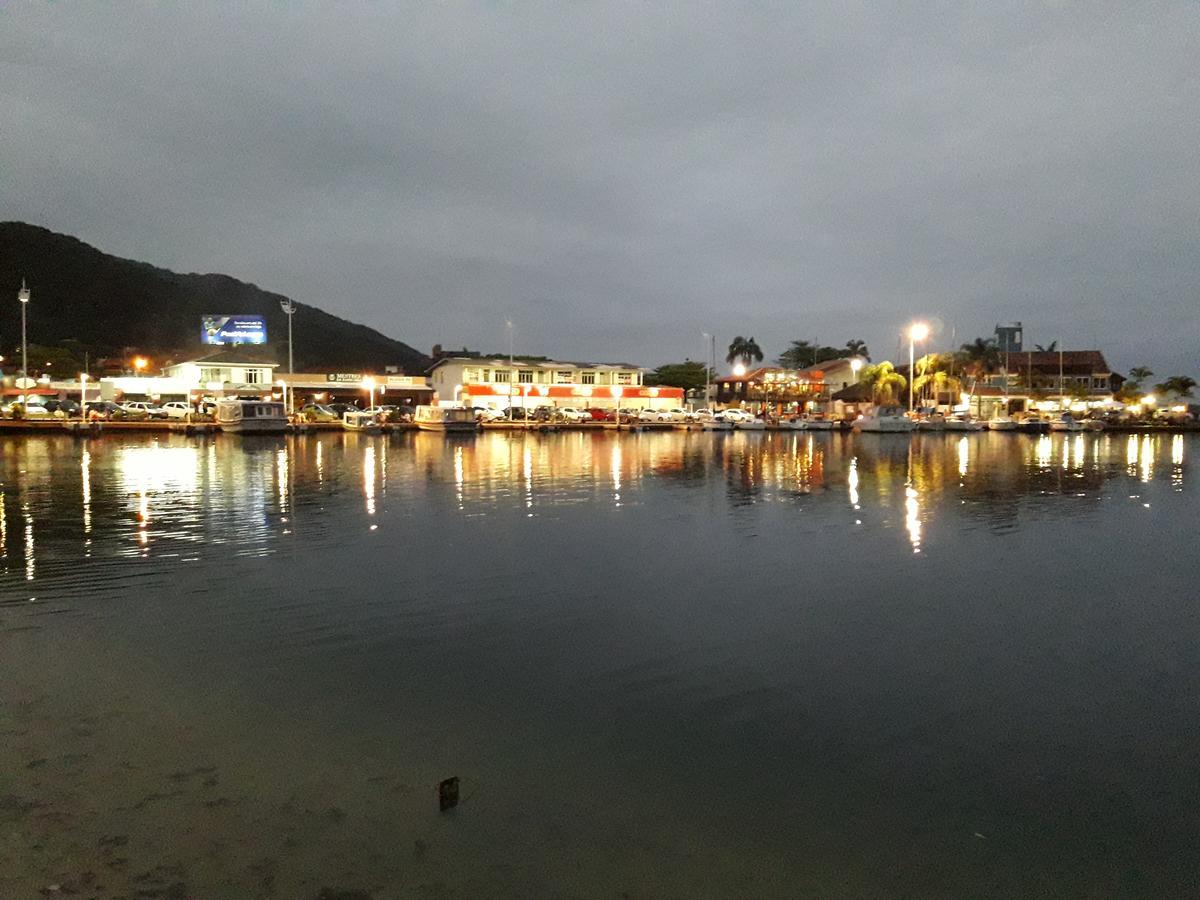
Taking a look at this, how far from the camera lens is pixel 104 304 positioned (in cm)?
15425

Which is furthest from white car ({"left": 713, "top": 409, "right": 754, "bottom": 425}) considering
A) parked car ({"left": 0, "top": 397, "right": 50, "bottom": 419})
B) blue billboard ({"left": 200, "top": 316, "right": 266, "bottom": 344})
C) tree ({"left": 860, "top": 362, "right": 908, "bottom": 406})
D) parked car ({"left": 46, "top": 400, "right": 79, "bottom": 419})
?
parked car ({"left": 0, "top": 397, "right": 50, "bottom": 419})

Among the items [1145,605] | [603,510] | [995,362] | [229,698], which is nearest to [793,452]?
[603,510]

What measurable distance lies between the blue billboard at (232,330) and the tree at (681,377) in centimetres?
5471

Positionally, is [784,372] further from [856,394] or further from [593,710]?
[593,710]

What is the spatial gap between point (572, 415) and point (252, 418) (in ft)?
102

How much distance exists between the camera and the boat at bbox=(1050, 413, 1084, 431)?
8044 cm

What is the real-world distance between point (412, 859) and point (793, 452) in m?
40.8

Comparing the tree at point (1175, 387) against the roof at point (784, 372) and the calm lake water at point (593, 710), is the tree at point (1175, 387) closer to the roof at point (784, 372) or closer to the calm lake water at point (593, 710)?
the roof at point (784, 372)

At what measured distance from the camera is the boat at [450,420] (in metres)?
60.1

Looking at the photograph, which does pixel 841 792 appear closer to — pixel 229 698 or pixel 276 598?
pixel 229 698

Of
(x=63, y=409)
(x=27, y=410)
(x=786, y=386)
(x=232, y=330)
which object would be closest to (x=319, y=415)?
(x=27, y=410)

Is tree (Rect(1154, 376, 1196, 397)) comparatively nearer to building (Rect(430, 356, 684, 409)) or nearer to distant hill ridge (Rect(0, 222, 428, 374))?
building (Rect(430, 356, 684, 409))

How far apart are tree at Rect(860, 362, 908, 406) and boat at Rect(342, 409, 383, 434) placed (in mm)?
53701

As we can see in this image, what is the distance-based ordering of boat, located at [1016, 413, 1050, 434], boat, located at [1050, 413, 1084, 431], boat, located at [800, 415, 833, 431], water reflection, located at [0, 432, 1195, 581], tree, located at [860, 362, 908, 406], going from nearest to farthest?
water reflection, located at [0, 432, 1195, 581] < boat, located at [1016, 413, 1050, 434] < boat, located at [800, 415, 833, 431] < boat, located at [1050, 413, 1084, 431] < tree, located at [860, 362, 908, 406]
